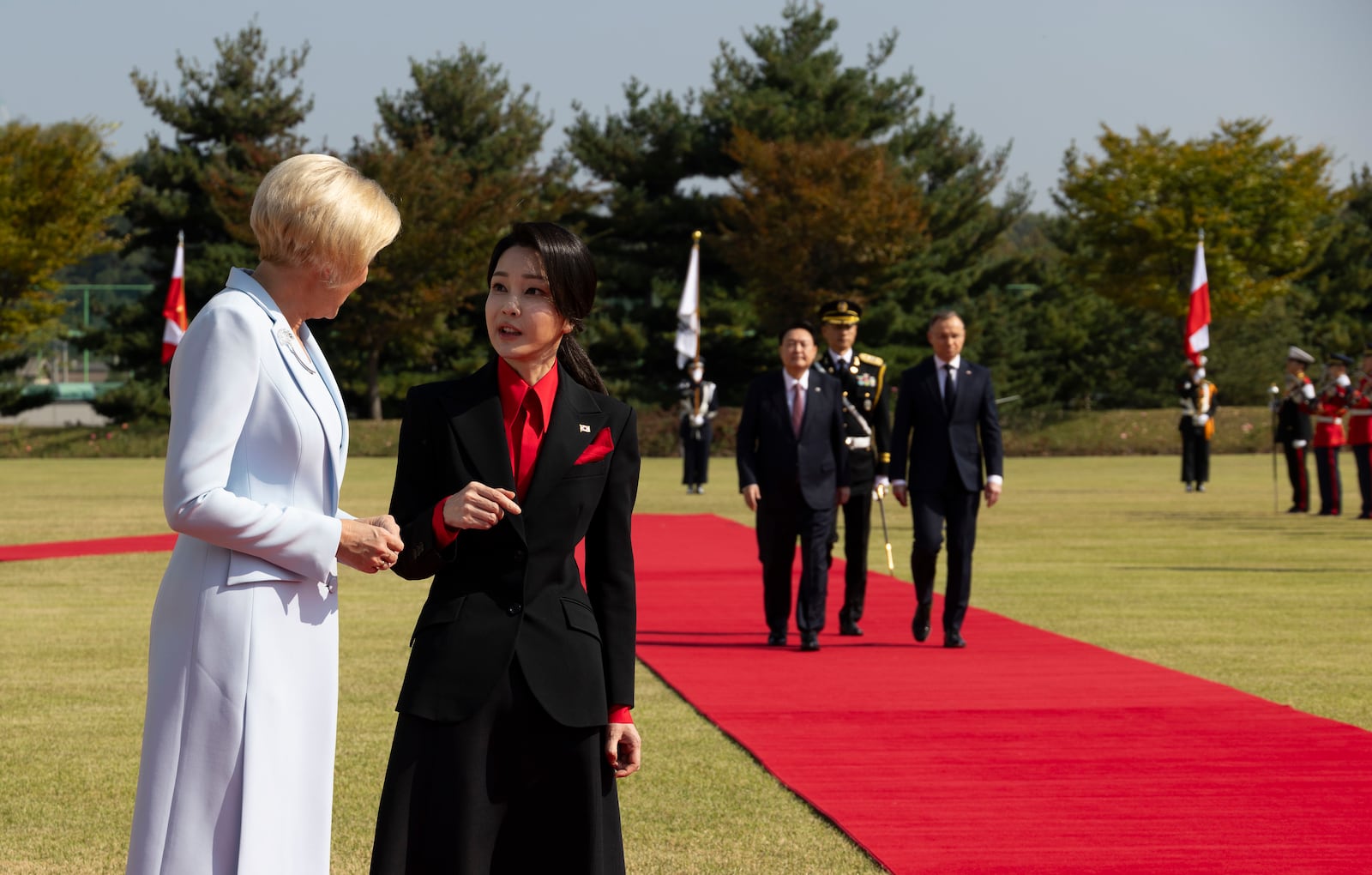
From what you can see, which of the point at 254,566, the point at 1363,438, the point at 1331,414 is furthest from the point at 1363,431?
the point at 254,566

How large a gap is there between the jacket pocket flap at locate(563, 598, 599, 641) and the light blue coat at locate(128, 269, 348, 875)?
1.63 feet

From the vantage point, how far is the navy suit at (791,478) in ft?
31.0

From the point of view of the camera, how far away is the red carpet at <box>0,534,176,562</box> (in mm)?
14578

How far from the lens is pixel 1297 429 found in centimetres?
2088

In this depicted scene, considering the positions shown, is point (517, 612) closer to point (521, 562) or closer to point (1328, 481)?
point (521, 562)

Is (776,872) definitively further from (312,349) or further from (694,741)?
(312,349)

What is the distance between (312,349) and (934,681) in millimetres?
5551

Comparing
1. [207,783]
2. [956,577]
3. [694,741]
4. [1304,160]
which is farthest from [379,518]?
[1304,160]

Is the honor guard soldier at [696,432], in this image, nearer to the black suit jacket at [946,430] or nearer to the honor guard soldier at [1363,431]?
the honor guard soldier at [1363,431]

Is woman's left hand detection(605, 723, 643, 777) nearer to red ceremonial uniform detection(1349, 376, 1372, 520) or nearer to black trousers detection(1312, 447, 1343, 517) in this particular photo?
red ceremonial uniform detection(1349, 376, 1372, 520)

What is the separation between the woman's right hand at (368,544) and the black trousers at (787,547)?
6.54m

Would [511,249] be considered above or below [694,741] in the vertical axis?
above

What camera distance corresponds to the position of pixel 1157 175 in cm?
4784

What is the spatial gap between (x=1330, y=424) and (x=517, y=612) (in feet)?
61.1
